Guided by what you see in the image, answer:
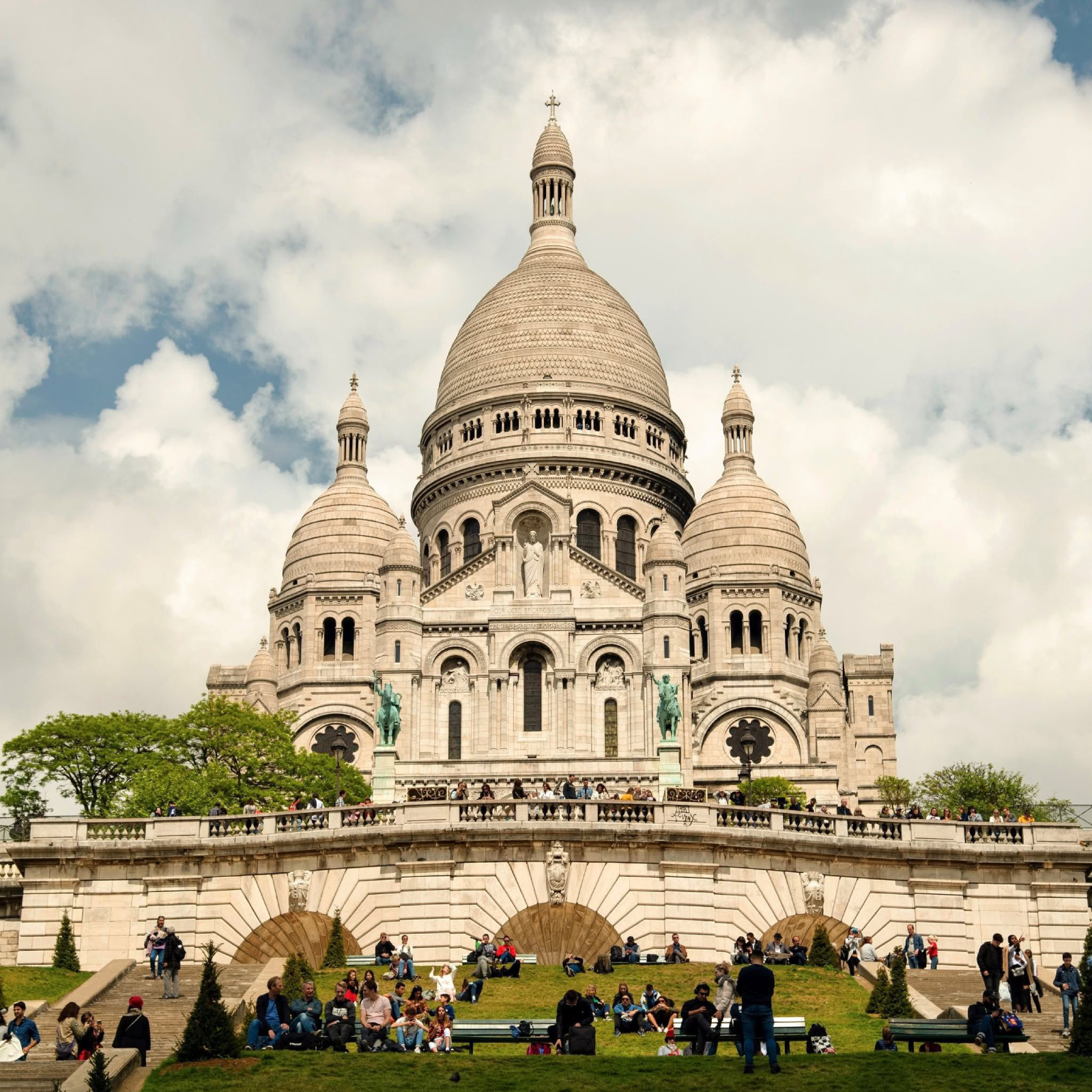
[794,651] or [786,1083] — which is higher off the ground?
[794,651]

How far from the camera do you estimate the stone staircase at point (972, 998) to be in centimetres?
3083

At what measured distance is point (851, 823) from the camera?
4206 centimetres

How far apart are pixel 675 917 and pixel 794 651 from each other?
61.6 meters

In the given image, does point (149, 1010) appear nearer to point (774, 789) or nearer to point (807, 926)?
point (807, 926)

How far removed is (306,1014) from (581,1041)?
3.90 metres

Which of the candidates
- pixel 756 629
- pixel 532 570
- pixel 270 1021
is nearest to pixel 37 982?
pixel 270 1021

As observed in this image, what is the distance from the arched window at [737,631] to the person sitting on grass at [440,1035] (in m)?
70.9

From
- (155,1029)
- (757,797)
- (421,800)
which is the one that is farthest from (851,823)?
(757,797)

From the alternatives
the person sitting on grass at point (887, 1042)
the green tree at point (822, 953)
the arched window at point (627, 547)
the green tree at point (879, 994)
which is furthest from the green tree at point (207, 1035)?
the arched window at point (627, 547)

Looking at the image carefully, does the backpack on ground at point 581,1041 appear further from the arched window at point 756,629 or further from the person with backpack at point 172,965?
the arched window at point 756,629

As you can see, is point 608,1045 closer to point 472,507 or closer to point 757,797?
point 757,797

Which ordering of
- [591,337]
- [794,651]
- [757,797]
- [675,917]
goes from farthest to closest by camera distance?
1. [591,337]
2. [794,651]
3. [757,797]
4. [675,917]

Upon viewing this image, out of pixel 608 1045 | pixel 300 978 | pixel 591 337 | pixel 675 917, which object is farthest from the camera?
pixel 591 337

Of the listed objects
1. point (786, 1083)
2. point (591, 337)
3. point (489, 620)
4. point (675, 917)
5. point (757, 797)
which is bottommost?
point (786, 1083)
